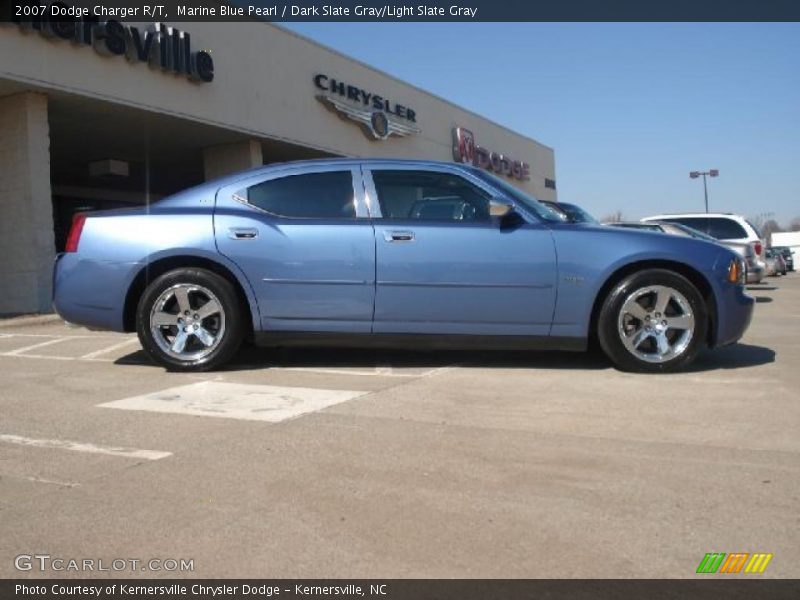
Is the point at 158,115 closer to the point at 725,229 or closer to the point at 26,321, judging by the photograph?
the point at 26,321

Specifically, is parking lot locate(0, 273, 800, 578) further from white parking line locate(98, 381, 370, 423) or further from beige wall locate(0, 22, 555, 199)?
beige wall locate(0, 22, 555, 199)

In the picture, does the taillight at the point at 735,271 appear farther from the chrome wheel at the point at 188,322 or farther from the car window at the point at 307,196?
the chrome wheel at the point at 188,322

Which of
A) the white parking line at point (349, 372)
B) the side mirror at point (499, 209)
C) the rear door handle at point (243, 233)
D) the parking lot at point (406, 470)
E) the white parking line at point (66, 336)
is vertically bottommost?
the parking lot at point (406, 470)

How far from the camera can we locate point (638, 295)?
17.4ft

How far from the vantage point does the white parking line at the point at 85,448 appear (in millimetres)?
3525

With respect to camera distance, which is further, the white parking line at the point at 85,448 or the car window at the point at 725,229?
the car window at the point at 725,229

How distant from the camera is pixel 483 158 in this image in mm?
29250

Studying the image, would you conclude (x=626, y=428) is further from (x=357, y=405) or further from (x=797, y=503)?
(x=357, y=405)

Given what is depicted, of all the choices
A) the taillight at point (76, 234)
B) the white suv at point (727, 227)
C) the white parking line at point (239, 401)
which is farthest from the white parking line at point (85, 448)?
the white suv at point (727, 227)

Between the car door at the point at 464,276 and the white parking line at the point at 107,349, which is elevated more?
the car door at the point at 464,276

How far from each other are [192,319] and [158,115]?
34.9 feet

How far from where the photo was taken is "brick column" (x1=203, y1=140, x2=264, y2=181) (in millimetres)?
17953

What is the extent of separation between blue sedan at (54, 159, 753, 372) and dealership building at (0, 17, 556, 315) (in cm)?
821

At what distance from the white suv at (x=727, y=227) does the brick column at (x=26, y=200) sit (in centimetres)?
1183
